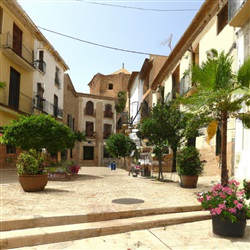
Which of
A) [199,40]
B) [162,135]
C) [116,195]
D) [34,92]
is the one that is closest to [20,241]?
[116,195]

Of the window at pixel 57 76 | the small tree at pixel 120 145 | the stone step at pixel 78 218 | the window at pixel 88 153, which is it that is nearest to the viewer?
the stone step at pixel 78 218

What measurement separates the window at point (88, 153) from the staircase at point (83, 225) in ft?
114

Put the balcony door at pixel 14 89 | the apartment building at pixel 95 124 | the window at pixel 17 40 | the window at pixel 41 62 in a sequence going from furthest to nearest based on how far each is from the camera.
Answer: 1. the apartment building at pixel 95 124
2. the window at pixel 41 62
3. the window at pixel 17 40
4. the balcony door at pixel 14 89

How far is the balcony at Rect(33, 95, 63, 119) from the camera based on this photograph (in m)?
21.0

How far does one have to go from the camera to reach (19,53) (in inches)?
737

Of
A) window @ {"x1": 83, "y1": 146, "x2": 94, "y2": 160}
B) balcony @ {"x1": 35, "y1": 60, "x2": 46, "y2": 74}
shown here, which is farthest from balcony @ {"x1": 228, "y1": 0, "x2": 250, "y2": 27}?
window @ {"x1": 83, "y1": 146, "x2": 94, "y2": 160}

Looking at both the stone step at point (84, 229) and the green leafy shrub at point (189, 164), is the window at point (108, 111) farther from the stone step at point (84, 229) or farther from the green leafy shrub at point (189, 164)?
the stone step at point (84, 229)

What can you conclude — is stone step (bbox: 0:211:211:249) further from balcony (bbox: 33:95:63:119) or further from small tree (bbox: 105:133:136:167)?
small tree (bbox: 105:133:136:167)

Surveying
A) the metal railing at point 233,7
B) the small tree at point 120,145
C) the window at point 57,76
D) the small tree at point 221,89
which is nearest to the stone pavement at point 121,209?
the small tree at point 221,89

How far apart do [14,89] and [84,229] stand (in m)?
15.7

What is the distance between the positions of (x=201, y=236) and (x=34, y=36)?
2051 centimetres

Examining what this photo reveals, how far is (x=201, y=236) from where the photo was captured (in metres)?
4.45

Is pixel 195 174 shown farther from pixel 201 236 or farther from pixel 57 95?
pixel 57 95

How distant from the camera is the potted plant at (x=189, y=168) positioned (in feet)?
29.0
